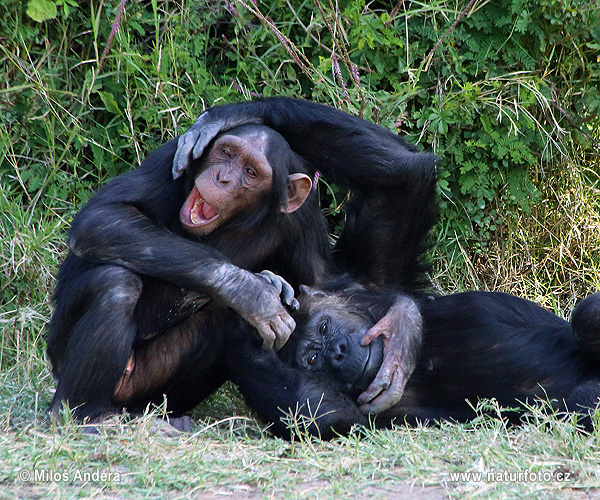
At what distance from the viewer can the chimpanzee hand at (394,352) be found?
11.4ft

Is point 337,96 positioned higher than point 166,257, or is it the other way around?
point 337,96

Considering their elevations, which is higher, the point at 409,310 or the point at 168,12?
the point at 168,12

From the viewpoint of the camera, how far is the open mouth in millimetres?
3547

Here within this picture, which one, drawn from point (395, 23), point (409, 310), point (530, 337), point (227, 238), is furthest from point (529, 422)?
point (395, 23)

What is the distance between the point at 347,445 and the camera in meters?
2.96

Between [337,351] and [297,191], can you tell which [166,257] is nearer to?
Answer: [297,191]

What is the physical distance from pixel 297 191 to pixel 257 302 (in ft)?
2.12

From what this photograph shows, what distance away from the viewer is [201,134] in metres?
3.60

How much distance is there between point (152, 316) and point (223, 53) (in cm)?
246

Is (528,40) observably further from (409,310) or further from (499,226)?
(409,310)

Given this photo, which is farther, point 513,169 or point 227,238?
point 513,169

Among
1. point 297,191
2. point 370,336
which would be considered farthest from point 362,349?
point 297,191

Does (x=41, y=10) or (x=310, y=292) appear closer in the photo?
(x=310, y=292)

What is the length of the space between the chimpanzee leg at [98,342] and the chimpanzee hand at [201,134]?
535 mm
